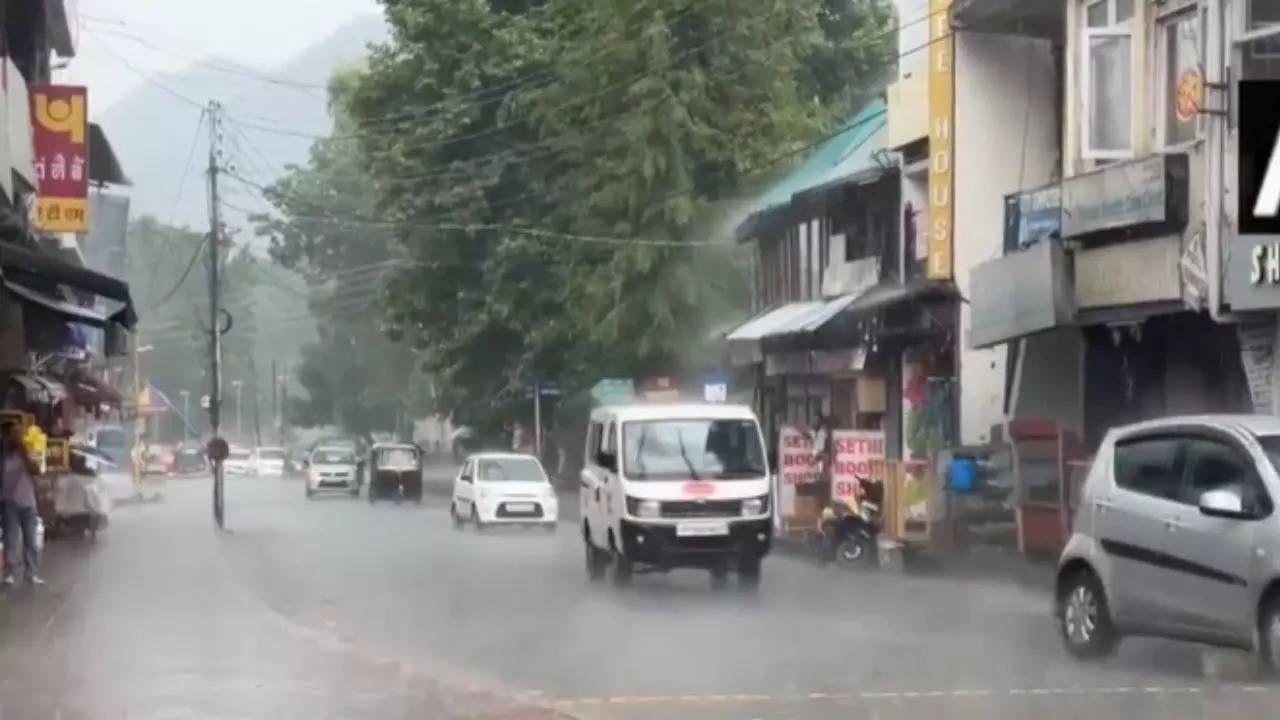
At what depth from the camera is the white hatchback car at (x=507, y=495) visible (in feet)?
139

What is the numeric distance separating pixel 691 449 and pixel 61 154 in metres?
14.6

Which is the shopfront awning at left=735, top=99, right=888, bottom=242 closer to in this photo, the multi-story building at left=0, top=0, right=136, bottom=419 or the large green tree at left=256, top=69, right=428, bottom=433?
the multi-story building at left=0, top=0, right=136, bottom=419

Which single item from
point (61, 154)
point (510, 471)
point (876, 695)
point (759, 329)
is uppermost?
point (61, 154)

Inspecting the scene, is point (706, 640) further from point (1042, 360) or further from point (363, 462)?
point (363, 462)

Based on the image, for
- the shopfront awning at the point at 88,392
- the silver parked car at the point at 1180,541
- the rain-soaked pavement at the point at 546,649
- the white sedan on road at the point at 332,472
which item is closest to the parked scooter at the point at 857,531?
the rain-soaked pavement at the point at 546,649

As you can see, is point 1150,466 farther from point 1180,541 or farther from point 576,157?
point 576,157

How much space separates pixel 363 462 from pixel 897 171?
39194mm

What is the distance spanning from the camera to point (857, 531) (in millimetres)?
29656

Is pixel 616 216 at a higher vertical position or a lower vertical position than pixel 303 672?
higher

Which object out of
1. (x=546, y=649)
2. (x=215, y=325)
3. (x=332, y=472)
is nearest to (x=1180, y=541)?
(x=546, y=649)

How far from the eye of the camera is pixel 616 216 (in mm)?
46156

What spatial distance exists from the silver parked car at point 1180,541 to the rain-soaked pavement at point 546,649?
394mm

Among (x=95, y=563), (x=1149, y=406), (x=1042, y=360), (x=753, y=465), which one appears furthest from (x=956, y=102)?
(x=95, y=563)

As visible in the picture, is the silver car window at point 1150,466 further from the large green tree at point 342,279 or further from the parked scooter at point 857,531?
the large green tree at point 342,279
